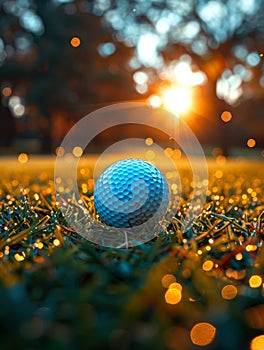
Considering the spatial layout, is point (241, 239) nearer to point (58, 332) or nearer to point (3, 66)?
point (58, 332)

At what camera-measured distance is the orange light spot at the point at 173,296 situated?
25.0 inches

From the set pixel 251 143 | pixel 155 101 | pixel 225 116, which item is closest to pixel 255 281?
pixel 225 116

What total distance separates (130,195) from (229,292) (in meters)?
0.84

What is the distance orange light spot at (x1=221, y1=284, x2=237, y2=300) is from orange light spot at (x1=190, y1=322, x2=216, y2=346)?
11 centimetres

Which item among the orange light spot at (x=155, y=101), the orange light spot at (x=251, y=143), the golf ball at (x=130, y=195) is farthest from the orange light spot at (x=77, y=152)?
the golf ball at (x=130, y=195)

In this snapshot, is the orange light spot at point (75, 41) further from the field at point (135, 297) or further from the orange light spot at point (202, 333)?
the orange light spot at point (202, 333)

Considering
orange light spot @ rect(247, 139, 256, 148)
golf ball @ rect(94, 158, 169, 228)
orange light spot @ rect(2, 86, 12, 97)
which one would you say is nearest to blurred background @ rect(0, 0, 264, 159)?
orange light spot @ rect(2, 86, 12, 97)

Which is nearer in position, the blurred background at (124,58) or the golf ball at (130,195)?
the golf ball at (130,195)

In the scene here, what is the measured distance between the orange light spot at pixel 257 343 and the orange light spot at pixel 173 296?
0.13 m

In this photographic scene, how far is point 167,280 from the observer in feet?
2.43

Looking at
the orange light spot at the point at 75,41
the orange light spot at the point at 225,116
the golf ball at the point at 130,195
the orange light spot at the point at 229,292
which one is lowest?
the orange light spot at the point at 229,292

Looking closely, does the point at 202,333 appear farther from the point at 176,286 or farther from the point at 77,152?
the point at 77,152

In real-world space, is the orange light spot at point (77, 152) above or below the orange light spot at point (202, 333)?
above

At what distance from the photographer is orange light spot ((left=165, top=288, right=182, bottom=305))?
0.64m
